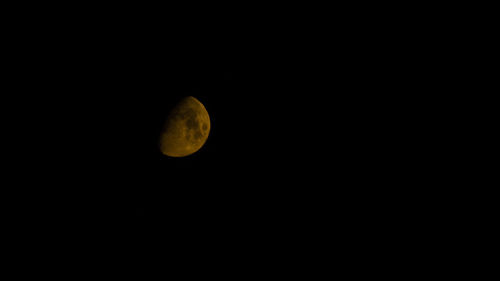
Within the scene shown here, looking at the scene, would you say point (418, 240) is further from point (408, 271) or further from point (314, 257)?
point (314, 257)

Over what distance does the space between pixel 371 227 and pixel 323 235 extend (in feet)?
1.94

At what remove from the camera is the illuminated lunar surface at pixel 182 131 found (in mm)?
1918

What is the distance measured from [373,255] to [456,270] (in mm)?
769

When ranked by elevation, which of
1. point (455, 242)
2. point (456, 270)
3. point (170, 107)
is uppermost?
point (170, 107)

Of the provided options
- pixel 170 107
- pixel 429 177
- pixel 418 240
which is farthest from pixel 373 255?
pixel 170 107

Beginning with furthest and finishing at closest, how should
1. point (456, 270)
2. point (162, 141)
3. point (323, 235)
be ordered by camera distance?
point (323, 235)
point (456, 270)
point (162, 141)

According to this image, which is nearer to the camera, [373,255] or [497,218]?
[497,218]

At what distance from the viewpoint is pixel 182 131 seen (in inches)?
75.6

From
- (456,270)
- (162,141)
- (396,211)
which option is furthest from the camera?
(396,211)

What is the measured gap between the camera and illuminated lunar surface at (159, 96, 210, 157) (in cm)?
192

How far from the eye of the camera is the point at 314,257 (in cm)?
298

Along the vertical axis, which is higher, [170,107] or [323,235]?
[170,107]

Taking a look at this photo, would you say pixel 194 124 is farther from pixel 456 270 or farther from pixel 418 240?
pixel 456 270

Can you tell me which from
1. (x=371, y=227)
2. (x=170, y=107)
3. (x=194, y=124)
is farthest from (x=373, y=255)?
(x=170, y=107)
